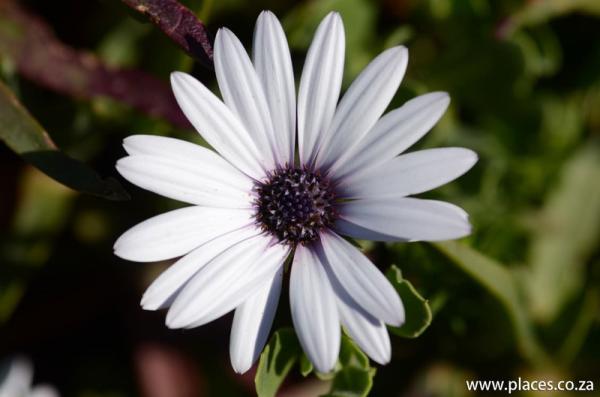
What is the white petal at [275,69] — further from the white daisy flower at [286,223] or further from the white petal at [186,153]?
the white petal at [186,153]

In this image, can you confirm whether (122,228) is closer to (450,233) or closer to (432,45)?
(432,45)

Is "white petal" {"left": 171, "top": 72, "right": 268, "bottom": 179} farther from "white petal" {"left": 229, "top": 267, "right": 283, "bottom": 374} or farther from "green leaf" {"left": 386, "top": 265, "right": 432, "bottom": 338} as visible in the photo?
"green leaf" {"left": 386, "top": 265, "right": 432, "bottom": 338}

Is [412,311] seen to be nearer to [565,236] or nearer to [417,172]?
[417,172]

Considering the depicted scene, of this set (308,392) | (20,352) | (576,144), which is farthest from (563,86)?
(20,352)

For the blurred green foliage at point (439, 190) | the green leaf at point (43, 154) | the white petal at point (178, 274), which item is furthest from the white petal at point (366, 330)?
the blurred green foliage at point (439, 190)

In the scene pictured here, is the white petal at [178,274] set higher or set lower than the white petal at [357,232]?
lower

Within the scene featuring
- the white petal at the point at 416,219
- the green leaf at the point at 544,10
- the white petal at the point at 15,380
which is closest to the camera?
the white petal at the point at 416,219

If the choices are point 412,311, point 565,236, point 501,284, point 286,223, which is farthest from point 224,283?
point 565,236
